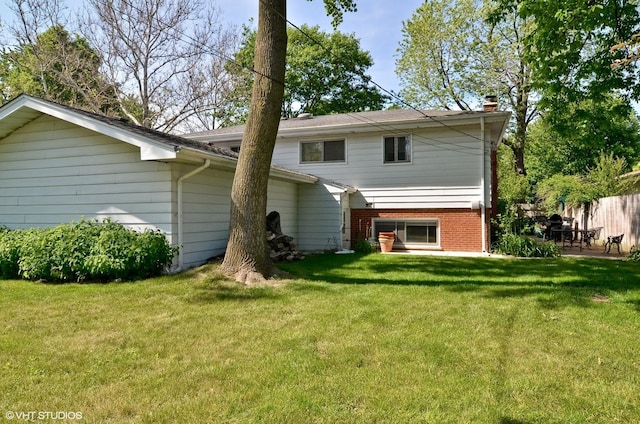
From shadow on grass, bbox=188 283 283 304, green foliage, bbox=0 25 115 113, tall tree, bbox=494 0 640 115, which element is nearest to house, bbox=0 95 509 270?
shadow on grass, bbox=188 283 283 304

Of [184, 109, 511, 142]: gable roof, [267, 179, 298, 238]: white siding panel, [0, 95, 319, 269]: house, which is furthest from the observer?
[184, 109, 511, 142]: gable roof

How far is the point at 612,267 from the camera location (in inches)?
354

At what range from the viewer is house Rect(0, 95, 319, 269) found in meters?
7.85

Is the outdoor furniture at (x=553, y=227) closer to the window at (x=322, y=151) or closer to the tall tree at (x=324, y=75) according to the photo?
the window at (x=322, y=151)

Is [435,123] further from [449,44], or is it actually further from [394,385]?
[449,44]

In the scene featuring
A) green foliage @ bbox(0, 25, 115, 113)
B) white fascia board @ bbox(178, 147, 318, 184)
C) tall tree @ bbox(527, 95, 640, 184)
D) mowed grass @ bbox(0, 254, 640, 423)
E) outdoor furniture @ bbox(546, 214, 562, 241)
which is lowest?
mowed grass @ bbox(0, 254, 640, 423)

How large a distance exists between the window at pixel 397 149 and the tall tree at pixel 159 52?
8.33 m

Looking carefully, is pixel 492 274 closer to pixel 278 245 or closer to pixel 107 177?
pixel 278 245

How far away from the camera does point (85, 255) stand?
23.2ft

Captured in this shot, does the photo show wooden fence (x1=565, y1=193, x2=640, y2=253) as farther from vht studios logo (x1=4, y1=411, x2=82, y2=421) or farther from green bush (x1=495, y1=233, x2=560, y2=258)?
vht studios logo (x1=4, y1=411, x2=82, y2=421)

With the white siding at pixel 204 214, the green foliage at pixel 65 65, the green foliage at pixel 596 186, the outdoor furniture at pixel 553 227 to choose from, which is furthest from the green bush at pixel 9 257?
the green foliage at pixel 596 186

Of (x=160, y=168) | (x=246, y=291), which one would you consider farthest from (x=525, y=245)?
(x=160, y=168)

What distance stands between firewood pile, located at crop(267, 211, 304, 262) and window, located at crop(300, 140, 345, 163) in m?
3.91

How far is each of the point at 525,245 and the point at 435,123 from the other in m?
4.45
